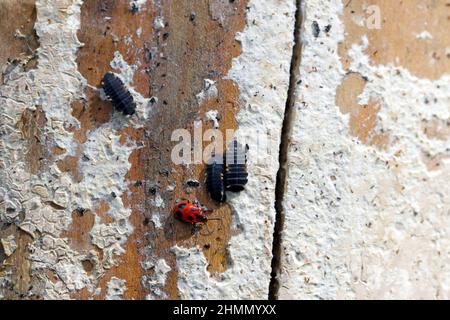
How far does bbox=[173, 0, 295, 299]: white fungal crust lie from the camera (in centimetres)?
179

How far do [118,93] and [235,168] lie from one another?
40cm

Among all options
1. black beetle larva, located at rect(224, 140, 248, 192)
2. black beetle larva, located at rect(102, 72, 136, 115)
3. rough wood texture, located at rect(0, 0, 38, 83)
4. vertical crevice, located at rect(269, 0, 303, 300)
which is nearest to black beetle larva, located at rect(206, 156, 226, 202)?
black beetle larva, located at rect(224, 140, 248, 192)

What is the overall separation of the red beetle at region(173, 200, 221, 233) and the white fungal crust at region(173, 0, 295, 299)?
0.09 m

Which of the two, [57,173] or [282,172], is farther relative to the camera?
[282,172]

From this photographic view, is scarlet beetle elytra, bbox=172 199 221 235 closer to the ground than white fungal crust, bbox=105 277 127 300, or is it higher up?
higher up

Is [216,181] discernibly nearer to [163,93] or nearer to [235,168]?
[235,168]

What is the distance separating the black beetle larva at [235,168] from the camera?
5.83 ft

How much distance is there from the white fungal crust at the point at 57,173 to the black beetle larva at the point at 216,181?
0.82ft

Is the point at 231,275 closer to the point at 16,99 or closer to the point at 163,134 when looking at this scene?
the point at 163,134

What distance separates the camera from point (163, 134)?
1.79m

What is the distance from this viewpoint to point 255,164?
1.83m

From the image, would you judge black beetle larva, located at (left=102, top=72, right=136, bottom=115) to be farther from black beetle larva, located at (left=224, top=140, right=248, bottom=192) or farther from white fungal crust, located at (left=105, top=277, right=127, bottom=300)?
white fungal crust, located at (left=105, top=277, right=127, bottom=300)

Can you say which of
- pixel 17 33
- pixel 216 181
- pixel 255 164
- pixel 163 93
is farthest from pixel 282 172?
pixel 17 33

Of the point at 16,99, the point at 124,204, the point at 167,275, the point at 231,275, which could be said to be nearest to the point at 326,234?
the point at 231,275
